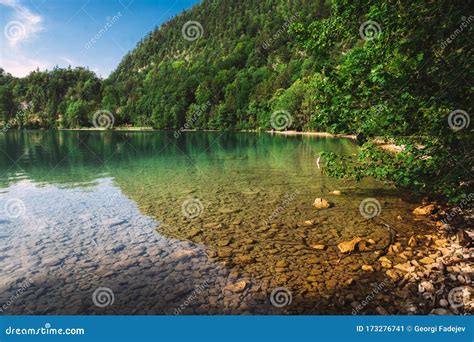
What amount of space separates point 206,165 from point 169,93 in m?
162

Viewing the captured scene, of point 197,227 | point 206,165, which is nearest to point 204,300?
point 197,227

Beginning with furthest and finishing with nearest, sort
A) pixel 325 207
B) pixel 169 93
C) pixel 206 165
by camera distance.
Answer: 1. pixel 169 93
2. pixel 206 165
3. pixel 325 207

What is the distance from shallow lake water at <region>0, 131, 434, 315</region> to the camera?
26.0ft

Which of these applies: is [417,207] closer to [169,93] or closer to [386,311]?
[386,311]

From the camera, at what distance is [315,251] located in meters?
10.6
